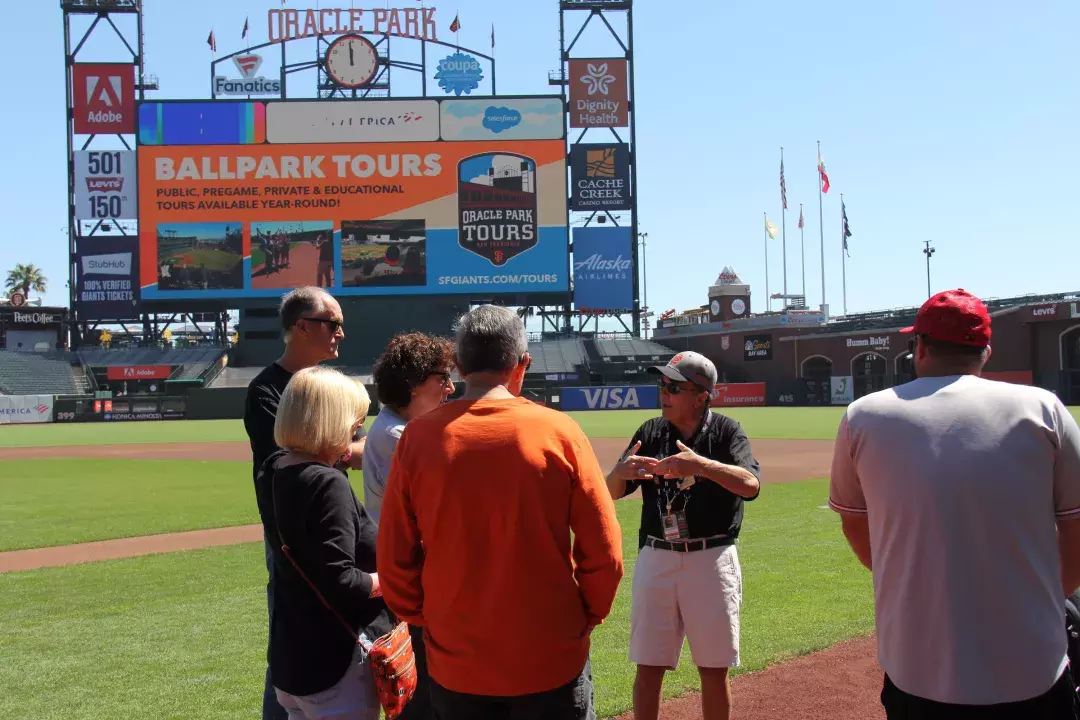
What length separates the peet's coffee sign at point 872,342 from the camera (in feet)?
173

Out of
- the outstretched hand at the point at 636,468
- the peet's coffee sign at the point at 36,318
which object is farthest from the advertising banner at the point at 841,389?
the outstretched hand at the point at 636,468

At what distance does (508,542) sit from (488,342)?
0.59 meters

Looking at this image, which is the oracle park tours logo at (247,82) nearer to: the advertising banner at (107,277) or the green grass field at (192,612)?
the advertising banner at (107,277)

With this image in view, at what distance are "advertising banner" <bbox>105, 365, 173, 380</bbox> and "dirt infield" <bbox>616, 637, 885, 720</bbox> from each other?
177 ft

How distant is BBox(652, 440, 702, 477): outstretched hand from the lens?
3.79 m

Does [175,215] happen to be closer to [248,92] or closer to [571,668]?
[248,92]

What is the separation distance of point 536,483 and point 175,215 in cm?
5099

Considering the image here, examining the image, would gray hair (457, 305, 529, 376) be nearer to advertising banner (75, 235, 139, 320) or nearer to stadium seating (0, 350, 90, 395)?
advertising banner (75, 235, 139, 320)

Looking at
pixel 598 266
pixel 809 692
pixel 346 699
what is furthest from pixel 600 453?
pixel 598 266

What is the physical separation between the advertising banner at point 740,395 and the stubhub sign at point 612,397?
4.60 meters

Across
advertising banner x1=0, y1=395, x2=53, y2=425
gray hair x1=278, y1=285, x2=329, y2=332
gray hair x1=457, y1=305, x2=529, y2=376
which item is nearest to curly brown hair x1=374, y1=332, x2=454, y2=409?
gray hair x1=278, y1=285, x2=329, y2=332

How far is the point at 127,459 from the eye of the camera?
74.6 feet

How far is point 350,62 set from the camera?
171ft

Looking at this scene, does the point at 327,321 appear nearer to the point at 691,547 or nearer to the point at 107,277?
the point at 691,547
